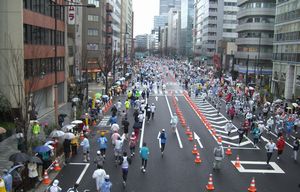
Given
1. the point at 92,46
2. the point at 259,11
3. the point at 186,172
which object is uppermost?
the point at 259,11

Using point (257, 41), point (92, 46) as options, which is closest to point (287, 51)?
point (257, 41)

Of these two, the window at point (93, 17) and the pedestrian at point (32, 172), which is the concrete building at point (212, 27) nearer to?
the window at point (93, 17)

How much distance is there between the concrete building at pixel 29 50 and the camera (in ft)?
91.2

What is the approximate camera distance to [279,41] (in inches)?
2271

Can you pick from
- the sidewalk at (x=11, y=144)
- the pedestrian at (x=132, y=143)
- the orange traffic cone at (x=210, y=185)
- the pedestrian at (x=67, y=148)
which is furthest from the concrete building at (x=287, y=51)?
the pedestrian at (x=67, y=148)

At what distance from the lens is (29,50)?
101 ft

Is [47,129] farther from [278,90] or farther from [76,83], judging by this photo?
[278,90]

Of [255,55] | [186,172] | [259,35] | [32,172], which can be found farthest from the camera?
[255,55]

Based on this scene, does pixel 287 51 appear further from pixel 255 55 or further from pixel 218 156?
pixel 218 156

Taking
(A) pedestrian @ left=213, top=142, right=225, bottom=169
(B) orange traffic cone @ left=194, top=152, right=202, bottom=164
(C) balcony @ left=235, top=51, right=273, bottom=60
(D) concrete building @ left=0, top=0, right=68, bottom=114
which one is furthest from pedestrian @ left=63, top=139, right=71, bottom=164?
(C) balcony @ left=235, top=51, right=273, bottom=60

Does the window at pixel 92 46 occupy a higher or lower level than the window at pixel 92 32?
lower

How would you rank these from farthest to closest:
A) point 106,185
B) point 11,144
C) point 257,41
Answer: point 257,41, point 11,144, point 106,185

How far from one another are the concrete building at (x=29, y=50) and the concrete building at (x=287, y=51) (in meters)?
29.7

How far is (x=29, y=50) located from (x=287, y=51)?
1462 inches
